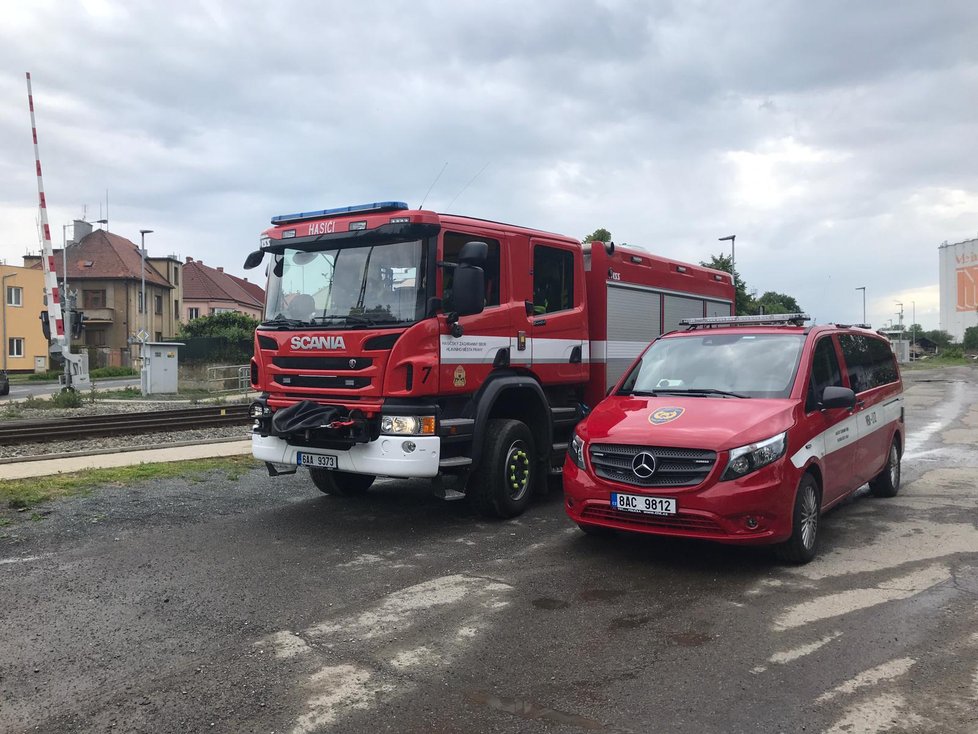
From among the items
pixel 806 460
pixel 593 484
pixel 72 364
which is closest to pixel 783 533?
pixel 806 460

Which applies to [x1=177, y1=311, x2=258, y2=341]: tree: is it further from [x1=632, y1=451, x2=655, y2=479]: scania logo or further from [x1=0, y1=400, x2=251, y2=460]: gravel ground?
[x1=632, y1=451, x2=655, y2=479]: scania logo

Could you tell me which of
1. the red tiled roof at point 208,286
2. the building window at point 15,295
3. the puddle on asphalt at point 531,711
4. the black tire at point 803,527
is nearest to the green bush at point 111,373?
the building window at point 15,295

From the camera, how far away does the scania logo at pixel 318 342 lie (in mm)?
7008

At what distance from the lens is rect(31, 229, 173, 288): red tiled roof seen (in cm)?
6062

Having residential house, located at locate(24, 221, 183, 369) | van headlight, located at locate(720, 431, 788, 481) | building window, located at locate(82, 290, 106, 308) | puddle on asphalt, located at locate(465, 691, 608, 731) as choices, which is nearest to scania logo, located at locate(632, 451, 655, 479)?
van headlight, located at locate(720, 431, 788, 481)

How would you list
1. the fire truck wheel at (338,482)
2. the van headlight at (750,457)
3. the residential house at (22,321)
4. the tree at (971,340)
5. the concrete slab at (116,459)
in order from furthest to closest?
the tree at (971,340) → the residential house at (22,321) → the concrete slab at (116,459) → the fire truck wheel at (338,482) → the van headlight at (750,457)

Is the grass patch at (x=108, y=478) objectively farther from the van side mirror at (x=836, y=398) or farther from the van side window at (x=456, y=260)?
the van side mirror at (x=836, y=398)

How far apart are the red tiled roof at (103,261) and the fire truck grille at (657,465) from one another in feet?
201

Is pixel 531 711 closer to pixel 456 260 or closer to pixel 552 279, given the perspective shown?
pixel 456 260

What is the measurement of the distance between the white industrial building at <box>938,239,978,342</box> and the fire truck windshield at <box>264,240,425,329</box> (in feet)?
396

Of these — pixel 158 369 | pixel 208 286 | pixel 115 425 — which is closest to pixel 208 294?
pixel 208 286

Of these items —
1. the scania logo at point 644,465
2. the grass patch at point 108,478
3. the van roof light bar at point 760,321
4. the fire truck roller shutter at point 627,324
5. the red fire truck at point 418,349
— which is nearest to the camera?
the scania logo at point 644,465

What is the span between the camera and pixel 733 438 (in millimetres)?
5574

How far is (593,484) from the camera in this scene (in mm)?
6016
